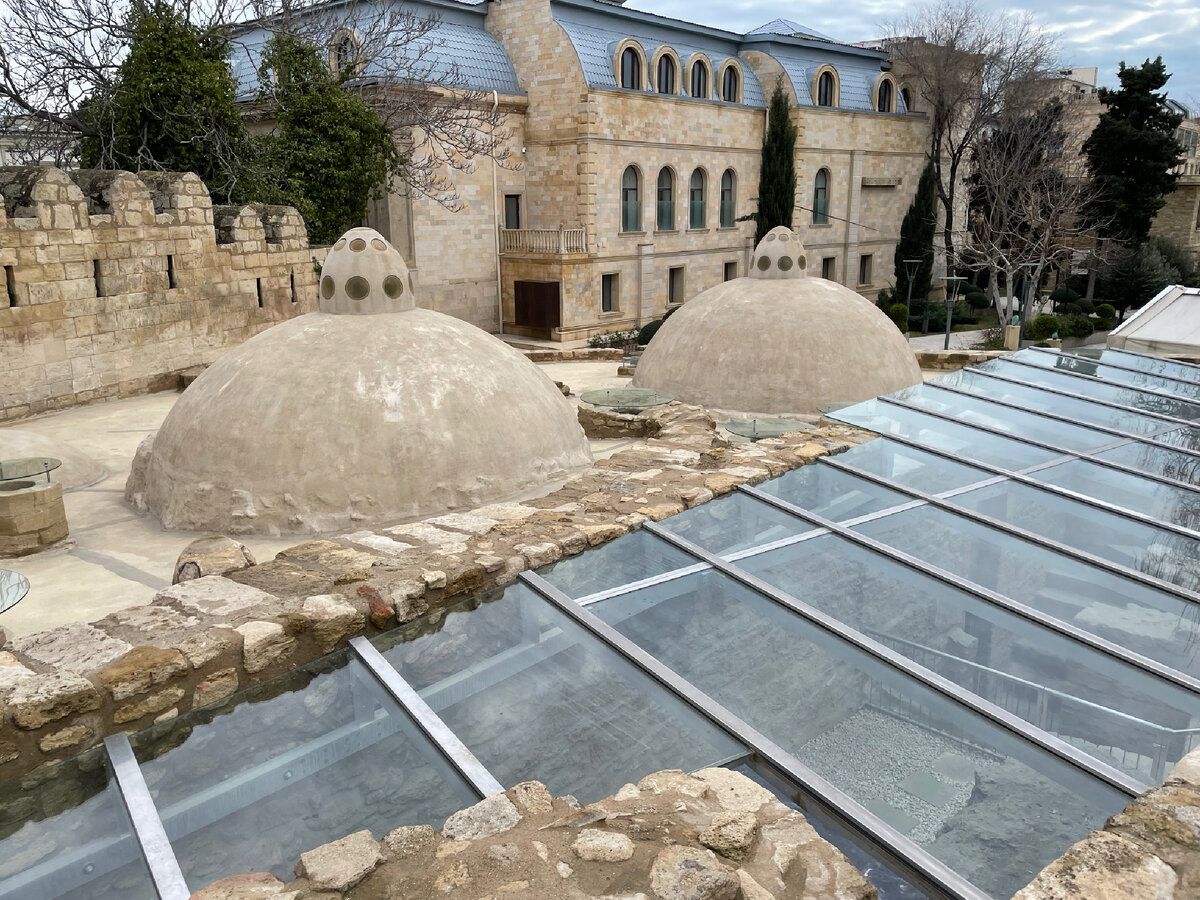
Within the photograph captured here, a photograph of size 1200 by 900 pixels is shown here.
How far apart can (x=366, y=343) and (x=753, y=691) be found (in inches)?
321

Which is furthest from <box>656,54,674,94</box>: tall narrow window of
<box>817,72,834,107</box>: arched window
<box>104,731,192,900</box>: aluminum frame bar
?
<box>104,731,192,900</box>: aluminum frame bar

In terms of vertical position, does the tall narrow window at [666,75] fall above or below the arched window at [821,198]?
above

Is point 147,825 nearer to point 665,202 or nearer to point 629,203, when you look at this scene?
point 629,203

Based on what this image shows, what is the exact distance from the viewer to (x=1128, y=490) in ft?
29.2

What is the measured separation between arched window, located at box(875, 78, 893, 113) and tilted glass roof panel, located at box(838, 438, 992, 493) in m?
40.9

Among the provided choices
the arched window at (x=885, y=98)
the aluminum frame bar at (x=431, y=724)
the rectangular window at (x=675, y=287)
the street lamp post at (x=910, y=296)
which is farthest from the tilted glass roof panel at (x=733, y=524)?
the arched window at (x=885, y=98)

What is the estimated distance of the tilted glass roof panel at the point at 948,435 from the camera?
9625 millimetres

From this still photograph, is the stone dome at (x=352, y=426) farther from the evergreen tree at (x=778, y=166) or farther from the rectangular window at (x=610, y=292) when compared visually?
the evergreen tree at (x=778, y=166)

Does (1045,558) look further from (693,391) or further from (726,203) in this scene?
(726,203)

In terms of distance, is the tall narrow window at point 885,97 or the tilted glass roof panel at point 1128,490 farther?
the tall narrow window at point 885,97

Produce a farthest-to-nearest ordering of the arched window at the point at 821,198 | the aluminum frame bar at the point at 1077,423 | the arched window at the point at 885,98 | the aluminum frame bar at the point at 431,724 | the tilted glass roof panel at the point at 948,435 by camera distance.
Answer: the arched window at the point at 885,98
the arched window at the point at 821,198
the aluminum frame bar at the point at 1077,423
the tilted glass roof panel at the point at 948,435
the aluminum frame bar at the point at 431,724

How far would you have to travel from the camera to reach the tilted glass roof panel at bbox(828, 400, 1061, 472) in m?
9.62

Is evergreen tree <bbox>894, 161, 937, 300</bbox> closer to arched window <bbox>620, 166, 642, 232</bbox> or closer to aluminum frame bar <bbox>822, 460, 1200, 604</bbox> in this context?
arched window <bbox>620, 166, 642, 232</bbox>

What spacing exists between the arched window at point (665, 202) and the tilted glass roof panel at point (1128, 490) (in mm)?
30547
